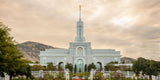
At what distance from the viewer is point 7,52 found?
55.2ft

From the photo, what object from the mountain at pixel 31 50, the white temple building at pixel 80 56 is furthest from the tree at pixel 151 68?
the mountain at pixel 31 50

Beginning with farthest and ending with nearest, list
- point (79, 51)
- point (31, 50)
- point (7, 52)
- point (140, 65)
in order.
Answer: point (31, 50) → point (79, 51) → point (140, 65) → point (7, 52)

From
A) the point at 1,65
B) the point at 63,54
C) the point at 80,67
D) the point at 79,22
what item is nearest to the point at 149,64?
the point at 1,65

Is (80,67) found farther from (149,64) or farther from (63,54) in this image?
(149,64)

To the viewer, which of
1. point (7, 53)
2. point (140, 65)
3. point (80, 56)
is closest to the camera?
point (7, 53)

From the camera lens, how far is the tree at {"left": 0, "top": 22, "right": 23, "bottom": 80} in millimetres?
16355

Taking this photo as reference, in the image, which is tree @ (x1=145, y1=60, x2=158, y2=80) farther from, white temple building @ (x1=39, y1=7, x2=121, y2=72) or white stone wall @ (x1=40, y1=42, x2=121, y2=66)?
white stone wall @ (x1=40, y1=42, x2=121, y2=66)

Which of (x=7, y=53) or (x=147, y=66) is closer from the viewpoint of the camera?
(x=7, y=53)

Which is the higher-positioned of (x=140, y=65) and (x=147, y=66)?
(x=140, y=65)

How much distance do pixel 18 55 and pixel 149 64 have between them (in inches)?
646

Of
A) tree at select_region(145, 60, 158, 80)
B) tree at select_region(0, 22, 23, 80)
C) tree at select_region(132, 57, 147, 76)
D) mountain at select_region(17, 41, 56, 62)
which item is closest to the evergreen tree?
tree at select_region(0, 22, 23, 80)

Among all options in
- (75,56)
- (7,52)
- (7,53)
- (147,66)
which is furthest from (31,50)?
(7,53)

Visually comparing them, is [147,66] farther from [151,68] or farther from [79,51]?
[79,51]

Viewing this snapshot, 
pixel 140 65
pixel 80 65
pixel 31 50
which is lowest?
pixel 80 65
